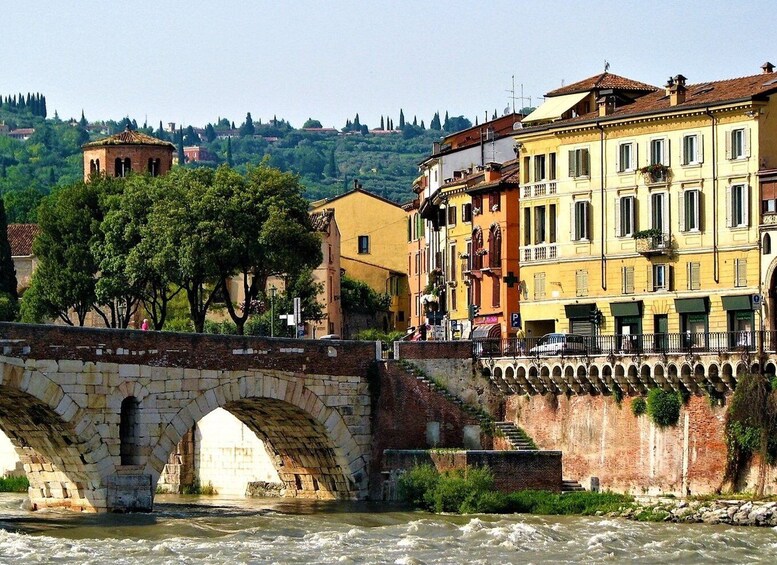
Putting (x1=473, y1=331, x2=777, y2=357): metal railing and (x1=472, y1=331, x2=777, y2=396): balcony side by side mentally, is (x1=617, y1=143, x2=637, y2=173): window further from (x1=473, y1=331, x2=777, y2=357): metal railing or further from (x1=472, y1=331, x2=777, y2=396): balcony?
(x1=472, y1=331, x2=777, y2=396): balcony

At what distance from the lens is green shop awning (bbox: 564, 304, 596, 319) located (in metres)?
83.9

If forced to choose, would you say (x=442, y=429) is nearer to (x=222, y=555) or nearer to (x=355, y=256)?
(x=222, y=555)

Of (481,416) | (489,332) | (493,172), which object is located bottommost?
(481,416)

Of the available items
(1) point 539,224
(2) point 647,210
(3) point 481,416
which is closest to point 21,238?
(1) point 539,224

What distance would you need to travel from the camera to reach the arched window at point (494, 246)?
92.4 meters

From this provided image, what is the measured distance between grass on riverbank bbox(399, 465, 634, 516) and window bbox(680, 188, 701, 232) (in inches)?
459

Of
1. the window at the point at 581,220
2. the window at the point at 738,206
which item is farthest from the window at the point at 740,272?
the window at the point at 581,220

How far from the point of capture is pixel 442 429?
79.4 meters

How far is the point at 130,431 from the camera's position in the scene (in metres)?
72.2

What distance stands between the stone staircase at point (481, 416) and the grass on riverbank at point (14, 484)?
58.0 feet

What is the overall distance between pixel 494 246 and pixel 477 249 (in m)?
2.46

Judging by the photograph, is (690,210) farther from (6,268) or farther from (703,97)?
(6,268)

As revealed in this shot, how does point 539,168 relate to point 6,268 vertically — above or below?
above

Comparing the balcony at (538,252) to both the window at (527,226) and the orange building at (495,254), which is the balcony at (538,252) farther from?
the orange building at (495,254)
